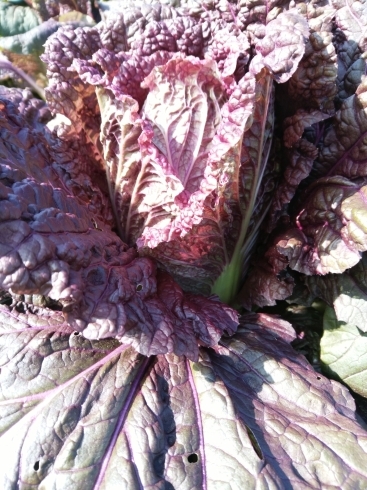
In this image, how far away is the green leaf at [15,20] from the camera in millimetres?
3285

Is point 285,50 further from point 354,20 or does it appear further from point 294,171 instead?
point 354,20

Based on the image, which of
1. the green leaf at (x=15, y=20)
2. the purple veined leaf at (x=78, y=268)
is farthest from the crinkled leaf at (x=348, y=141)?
the green leaf at (x=15, y=20)

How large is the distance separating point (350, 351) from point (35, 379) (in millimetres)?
1455

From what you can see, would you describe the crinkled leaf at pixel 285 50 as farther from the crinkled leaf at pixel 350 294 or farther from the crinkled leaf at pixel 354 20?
the crinkled leaf at pixel 350 294

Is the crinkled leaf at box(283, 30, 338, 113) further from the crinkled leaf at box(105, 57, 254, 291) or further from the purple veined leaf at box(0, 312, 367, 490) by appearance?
the purple veined leaf at box(0, 312, 367, 490)

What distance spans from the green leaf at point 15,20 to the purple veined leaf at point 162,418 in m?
2.30

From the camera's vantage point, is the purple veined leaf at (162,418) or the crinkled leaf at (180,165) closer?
the purple veined leaf at (162,418)

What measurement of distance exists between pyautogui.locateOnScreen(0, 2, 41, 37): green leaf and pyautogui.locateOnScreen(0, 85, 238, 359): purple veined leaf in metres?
1.41

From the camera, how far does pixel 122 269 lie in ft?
6.23

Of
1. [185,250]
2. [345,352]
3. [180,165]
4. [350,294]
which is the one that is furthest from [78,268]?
[345,352]

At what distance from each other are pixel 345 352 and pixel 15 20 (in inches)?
124

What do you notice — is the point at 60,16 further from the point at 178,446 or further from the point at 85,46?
the point at 178,446

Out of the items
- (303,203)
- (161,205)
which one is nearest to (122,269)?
(161,205)

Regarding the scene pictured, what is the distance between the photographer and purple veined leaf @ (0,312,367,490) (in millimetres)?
1585
